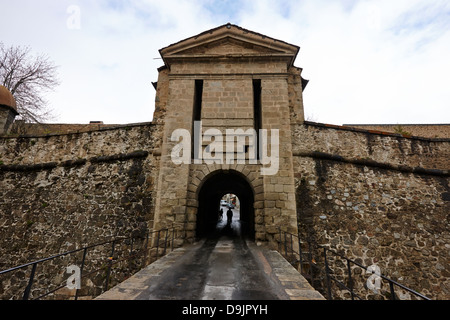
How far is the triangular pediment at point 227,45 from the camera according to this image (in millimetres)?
8887

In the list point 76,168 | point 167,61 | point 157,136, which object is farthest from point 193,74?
point 76,168

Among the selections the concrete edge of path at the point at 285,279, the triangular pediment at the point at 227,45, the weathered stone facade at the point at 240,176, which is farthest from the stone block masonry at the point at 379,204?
the triangular pediment at the point at 227,45

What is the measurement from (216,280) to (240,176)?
4475 millimetres

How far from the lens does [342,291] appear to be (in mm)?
6391

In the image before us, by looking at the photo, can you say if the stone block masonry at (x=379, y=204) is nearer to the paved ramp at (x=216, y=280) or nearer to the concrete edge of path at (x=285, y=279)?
the concrete edge of path at (x=285, y=279)

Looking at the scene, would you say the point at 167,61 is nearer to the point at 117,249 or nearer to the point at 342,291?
the point at 117,249

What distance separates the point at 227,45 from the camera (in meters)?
9.24

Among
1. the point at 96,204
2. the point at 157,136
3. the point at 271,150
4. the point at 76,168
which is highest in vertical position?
the point at 157,136

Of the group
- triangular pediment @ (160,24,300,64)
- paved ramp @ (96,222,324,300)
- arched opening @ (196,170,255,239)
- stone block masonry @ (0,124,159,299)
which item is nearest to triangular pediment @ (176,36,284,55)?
triangular pediment @ (160,24,300,64)

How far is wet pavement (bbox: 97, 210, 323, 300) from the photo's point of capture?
341 cm

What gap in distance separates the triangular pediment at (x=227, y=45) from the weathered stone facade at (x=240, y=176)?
0.04m
